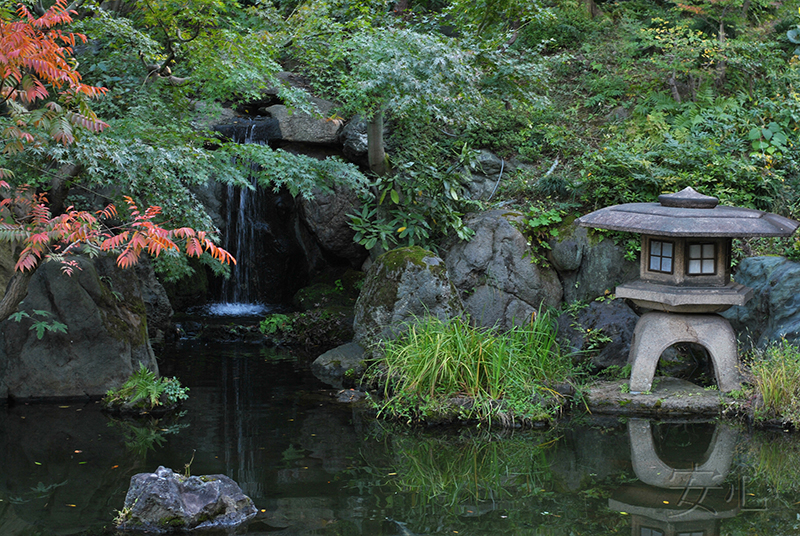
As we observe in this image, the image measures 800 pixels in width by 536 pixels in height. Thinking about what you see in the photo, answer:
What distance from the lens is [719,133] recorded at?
11.1 meters

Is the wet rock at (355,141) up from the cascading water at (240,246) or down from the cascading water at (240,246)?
up

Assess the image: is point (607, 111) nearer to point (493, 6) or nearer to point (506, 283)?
point (493, 6)

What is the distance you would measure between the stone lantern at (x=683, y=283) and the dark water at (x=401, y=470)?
83cm

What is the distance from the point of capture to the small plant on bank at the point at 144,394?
25.8 feet

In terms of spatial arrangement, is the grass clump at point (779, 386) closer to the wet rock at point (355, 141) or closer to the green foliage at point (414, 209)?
the green foliage at point (414, 209)

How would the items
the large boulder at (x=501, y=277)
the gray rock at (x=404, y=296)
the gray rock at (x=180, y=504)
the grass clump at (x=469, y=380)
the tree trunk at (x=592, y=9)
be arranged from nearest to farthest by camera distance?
the gray rock at (x=180, y=504)
the grass clump at (x=469, y=380)
the gray rock at (x=404, y=296)
the large boulder at (x=501, y=277)
the tree trunk at (x=592, y=9)

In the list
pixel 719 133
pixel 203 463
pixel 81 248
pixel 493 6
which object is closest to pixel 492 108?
pixel 493 6

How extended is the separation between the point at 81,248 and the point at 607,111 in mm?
9123

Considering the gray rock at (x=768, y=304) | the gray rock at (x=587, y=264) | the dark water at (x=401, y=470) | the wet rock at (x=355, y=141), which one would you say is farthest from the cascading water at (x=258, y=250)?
the gray rock at (x=768, y=304)

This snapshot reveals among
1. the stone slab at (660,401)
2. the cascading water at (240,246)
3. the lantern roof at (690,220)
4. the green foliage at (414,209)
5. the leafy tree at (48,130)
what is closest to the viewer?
the leafy tree at (48,130)

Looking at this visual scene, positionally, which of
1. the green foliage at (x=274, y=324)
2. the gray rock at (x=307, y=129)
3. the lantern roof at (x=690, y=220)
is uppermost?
the gray rock at (x=307, y=129)

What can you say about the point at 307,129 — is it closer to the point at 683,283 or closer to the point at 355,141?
the point at 355,141

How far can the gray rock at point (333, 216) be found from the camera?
1203 centimetres

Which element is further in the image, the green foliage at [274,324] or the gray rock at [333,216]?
the gray rock at [333,216]
